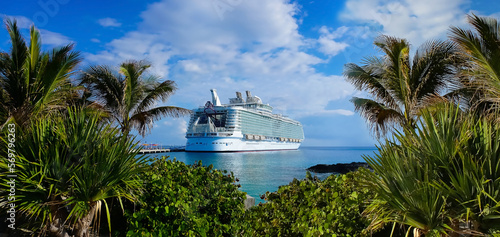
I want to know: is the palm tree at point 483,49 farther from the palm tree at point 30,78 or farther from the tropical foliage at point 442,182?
the palm tree at point 30,78

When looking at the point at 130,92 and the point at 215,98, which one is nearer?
the point at 130,92

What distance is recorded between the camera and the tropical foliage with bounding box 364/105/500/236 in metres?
→ 2.65

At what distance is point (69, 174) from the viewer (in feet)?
12.7

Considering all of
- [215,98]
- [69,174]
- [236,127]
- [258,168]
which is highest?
[215,98]

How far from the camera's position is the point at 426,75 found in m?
11.1

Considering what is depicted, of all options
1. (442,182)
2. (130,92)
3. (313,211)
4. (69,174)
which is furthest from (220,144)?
(442,182)

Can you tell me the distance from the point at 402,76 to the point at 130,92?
34.2ft

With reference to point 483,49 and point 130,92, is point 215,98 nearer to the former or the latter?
point 130,92

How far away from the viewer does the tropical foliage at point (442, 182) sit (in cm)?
265

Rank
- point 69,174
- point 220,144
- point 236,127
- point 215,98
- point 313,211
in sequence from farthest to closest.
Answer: point 215,98
point 236,127
point 220,144
point 69,174
point 313,211

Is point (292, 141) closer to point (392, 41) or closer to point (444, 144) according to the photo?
point (392, 41)

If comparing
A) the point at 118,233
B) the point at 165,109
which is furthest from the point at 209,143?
the point at 118,233

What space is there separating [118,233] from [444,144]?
4422 millimetres

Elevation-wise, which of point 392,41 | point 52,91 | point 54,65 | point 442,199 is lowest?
point 442,199
